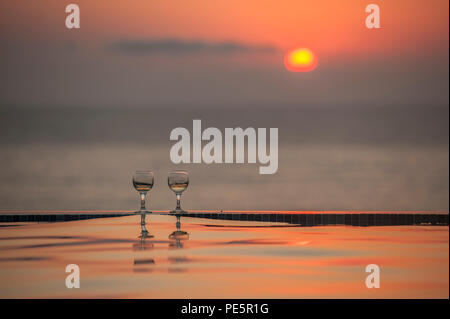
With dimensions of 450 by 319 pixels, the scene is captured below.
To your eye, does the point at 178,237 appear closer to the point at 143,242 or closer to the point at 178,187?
the point at 143,242

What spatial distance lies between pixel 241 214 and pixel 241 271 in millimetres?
4219

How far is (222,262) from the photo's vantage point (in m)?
2.96

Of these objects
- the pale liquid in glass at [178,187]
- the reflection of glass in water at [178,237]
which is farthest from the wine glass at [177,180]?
the reflection of glass in water at [178,237]

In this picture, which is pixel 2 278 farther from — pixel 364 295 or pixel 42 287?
pixel 364 295

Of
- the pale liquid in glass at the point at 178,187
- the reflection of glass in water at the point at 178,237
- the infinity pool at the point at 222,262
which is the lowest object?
the infinity pool at the point at 222,262

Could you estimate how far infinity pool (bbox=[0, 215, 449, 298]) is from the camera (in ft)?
8.05

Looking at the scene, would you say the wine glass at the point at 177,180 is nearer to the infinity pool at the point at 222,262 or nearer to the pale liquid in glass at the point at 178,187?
the pale liquid in glass at the point at 178,187

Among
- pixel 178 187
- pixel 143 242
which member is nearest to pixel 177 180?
pixel 178 187

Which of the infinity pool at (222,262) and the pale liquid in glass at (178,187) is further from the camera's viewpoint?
the pale liquid in glass at (178,187)

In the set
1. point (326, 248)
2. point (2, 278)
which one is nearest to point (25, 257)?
point (2, 278)

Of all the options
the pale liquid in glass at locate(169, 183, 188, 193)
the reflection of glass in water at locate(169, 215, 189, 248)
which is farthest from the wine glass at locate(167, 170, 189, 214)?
the reflection of glass in water at locate(169, 215, 189, 248)

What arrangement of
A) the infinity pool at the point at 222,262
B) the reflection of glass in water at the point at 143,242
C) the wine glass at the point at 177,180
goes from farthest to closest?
the wine glass at the point at 177,180 → the reflection of glass in water at the point at 143,242 → the infinity pool at the point at 222,262

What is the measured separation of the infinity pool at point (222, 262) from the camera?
2453 mm

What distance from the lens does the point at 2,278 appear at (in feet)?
8.75
